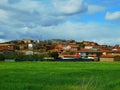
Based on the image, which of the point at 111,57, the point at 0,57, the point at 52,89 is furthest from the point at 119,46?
the point at 52,89

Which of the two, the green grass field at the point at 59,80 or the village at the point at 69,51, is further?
the village at the point at 69,51

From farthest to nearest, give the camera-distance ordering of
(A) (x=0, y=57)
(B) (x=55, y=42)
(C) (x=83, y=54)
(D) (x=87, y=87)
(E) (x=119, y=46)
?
(B) (x=55, y=42), (E) (x=119, y=46), (C) (x=83, y=54), (A) (x=0, y=57), (D) (x=87, y=87)

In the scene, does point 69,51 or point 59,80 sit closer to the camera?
point 59,80

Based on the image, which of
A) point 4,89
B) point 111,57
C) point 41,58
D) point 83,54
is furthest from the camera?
point 83,54

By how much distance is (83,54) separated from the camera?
14475cm

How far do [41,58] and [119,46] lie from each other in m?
77.6

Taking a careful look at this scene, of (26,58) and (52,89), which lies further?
(26,58)

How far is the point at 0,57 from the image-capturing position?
9631 centimetres

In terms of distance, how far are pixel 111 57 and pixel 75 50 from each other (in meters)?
28.3

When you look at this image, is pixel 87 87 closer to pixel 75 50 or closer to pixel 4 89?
pixel 4 89

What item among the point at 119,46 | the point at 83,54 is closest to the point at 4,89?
the point at 83,54

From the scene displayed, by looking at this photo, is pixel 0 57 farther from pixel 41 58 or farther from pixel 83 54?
pixel 83 54

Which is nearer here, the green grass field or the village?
the green grass field

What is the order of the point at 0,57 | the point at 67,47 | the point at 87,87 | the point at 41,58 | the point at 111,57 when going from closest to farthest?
the point at 87,87, the point at 0,57, the point at 41,58, the point at 111,57, the point at 67,47
